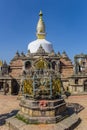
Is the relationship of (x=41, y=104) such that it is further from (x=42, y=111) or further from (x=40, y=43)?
(x=40, y=43)

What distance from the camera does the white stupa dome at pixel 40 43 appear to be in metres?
31.5

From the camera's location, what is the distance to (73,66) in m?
Answer: 29.0

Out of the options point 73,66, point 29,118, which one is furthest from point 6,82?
point 29,118

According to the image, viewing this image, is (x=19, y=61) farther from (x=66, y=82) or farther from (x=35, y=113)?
(x=35, y=113)

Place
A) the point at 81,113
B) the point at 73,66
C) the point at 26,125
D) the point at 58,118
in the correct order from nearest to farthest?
the point at 26,125 → the point at 58,118 → the point at 81,113 → the point at 73,66

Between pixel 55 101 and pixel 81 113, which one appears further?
pixel 81 113

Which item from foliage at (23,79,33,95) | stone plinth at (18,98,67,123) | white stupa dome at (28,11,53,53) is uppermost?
white stupa dome at (28,11,53,53)

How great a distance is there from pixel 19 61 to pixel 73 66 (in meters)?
8.86

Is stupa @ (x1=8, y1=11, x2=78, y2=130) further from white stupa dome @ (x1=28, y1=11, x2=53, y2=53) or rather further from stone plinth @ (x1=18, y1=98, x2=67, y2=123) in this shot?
white stupa dome @ (x1=28, y1=11, x2=53, y2=53)

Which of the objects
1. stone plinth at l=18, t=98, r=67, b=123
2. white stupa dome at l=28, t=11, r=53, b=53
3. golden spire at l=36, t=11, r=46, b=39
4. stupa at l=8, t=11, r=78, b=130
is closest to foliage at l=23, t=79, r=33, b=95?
stupa at l=8, t=11, r=78, b=130

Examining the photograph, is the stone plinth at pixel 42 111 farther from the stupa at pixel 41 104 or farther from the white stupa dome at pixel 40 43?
the white stupa dome at pixel 40 43

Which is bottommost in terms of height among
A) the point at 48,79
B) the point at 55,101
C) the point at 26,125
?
the point at 26,125

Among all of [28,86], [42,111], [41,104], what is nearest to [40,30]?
[28,86]

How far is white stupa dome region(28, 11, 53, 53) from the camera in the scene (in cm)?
3153
